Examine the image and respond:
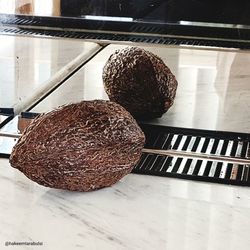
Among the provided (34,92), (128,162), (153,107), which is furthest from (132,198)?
(34,92)

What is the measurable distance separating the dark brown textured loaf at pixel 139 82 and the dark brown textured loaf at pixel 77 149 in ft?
0.45

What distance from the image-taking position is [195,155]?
2.22ft

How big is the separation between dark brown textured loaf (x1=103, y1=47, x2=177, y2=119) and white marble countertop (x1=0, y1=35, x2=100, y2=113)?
0.35ft

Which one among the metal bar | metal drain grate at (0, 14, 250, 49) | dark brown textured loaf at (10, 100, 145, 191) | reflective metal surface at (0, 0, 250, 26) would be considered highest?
reflective metal surface at (0, 0, 250, 26)

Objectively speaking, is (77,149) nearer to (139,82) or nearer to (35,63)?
(139,82)

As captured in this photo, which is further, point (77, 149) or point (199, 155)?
point (199, 155)

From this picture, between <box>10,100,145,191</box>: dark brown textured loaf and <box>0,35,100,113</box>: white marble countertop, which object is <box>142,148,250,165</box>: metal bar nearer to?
<box>10,100,145,191</box>: dark brown textured loaf

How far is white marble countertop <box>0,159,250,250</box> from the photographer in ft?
1.66

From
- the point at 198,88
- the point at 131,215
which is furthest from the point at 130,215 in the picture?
the point at 198,88

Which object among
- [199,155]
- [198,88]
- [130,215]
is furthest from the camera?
[198,88]

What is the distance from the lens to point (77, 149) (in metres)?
0.56

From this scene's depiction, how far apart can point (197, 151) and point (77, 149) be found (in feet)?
0.58

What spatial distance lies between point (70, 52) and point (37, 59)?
0.05 meters

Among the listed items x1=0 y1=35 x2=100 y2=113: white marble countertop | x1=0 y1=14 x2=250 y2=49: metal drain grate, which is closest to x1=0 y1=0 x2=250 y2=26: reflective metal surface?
x1=0 y1=14 x2=250 y2=49: metal drain grate
